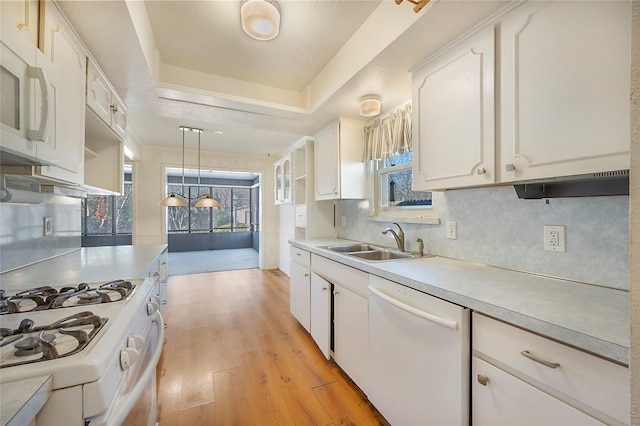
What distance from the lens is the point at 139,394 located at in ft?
2.47

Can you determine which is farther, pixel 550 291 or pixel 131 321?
pixel 550 291

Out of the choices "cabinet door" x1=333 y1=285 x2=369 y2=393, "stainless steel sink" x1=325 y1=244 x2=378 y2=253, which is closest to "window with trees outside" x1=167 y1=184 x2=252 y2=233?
"stainless steel sink" x1=325 y1=244 x2=378 y2=253

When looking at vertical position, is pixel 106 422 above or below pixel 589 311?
below

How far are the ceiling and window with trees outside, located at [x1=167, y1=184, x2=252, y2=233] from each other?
6.90 meters

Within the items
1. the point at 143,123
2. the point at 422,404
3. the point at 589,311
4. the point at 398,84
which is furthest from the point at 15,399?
the point at 143,123

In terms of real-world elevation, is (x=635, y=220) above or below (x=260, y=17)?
below

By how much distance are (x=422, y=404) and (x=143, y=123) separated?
4137 millimetres

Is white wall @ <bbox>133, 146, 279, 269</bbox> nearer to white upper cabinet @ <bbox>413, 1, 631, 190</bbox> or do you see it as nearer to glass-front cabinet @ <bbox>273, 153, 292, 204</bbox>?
glass-front cabinet @ <bbox>273, 153, 292, 204</bbox>

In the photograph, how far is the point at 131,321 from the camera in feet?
2.72

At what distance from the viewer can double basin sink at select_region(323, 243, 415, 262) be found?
6.61ft

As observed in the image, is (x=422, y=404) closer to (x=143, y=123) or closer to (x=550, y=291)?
(x=550, y=291)

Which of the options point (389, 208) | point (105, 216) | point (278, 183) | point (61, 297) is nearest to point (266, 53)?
point (389, 208)

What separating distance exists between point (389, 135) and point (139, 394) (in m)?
2.15

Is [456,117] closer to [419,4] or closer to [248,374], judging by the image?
[419,4]
